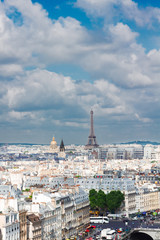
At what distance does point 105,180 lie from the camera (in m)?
110

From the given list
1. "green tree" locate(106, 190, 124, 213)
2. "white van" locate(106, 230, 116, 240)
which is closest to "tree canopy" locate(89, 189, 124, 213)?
"green tree" locate(106, 190, 124, 213)

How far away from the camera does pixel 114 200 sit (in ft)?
310

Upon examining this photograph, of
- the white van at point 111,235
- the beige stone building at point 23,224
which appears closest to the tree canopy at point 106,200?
the white van at point 111,235

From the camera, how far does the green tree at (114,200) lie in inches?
3696

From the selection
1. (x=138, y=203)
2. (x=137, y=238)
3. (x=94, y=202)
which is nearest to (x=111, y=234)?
(x=137, y=238)

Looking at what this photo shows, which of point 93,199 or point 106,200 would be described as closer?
point 93,199

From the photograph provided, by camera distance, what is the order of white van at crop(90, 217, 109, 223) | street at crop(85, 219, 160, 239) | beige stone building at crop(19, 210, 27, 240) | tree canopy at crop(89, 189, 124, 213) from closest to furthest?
beige stone building at crop(19, 210, 27, 240), street at crop(85, 219, 160, 239), white van at crop(90, 217, 109, 223), tree canopy at crop(89, 189, 124, 213)

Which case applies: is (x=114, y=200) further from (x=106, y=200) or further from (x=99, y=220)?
(x=99, y=220)

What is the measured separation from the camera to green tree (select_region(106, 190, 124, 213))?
93.9 m

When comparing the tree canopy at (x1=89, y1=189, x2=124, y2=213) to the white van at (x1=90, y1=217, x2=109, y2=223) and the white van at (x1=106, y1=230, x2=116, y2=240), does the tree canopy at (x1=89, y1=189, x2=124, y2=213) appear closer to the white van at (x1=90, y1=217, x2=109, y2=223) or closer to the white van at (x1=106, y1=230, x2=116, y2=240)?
the white van at (x1=90, y1=217, x2=109, y2=223)

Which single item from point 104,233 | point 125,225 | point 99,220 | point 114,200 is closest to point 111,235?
point 104,233

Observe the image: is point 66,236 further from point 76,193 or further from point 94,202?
point 94,202

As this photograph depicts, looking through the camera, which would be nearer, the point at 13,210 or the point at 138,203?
the point at 13,210

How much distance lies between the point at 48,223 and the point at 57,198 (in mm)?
6429
